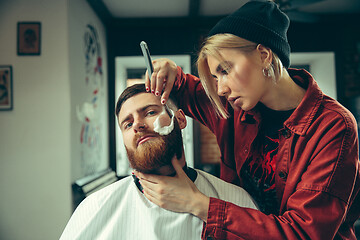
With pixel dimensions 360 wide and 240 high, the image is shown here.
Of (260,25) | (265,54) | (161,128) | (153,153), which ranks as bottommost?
(153,153)

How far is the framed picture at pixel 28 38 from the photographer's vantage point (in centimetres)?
295

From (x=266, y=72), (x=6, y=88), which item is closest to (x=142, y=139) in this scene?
(x=266, y=72)

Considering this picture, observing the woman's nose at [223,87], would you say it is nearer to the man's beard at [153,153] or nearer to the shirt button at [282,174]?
the man's beard at [153,153]

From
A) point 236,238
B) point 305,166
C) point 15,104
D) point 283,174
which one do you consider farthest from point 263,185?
point 15,104

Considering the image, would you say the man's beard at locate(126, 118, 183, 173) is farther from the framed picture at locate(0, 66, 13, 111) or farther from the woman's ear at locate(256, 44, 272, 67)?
the framed picture at locate(0, 66, 13, 111)

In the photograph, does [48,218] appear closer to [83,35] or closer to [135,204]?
[135,204]

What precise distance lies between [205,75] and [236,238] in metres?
0.86

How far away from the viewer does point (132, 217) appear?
1488 millimetres

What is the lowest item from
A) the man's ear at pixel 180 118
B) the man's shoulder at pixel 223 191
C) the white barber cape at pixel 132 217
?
the white barber cape at pixel 132 217

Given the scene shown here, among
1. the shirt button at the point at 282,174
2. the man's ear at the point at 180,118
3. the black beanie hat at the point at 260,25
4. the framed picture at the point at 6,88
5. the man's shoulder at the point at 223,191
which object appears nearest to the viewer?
the black beanie hat at the point at 260,25

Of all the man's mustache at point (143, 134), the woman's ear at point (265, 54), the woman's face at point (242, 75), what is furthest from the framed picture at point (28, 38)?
the woman's ear at point (265, 54)

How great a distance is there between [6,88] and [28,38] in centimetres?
57

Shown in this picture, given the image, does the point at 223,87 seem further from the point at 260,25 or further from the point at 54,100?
the point at 54,100

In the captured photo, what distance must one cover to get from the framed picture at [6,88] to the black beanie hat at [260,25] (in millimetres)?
2499
